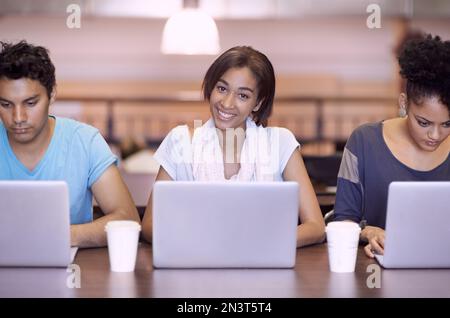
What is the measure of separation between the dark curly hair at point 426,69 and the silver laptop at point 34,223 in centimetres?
87

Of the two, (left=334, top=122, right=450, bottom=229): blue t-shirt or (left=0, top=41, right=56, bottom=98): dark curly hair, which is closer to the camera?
(left=0, top=41, right=56, bottom=98): dark curly hair

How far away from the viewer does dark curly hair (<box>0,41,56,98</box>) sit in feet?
6.11

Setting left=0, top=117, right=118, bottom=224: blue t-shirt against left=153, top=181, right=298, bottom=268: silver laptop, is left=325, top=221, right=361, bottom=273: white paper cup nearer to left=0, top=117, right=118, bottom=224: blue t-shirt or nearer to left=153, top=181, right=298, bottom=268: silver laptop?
left=153, top=181, right=298, bottom=268: silver laptop

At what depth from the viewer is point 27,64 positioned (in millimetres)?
1876

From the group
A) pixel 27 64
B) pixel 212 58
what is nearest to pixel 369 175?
pixel 27 64

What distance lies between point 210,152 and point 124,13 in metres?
4.25

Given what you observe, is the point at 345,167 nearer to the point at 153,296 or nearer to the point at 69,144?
the point at 69,144

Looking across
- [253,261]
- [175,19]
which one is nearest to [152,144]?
[175,19]

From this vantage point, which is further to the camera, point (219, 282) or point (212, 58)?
point (212, 58)

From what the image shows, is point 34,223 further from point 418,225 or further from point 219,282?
point 418,225

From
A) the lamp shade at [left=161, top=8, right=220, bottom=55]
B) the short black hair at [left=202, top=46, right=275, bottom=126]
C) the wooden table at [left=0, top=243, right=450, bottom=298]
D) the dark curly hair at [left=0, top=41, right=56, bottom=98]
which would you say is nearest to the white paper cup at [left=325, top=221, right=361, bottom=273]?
the wooden table at [left=0, top=243, right=450, bottom=298]

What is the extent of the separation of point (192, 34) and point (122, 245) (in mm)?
2156

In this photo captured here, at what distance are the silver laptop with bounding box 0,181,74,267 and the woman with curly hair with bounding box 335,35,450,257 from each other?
0.71 meters

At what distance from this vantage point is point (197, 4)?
3.60 m
